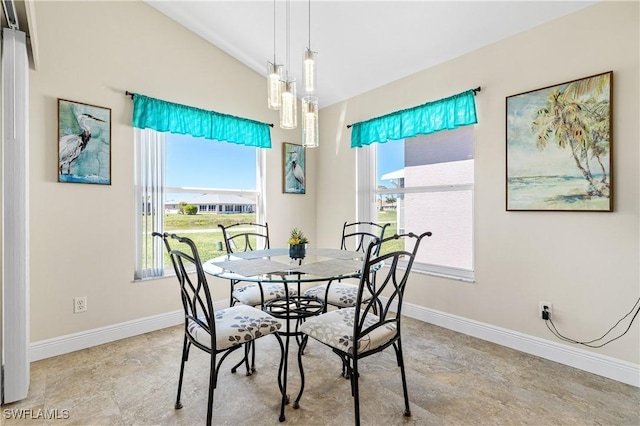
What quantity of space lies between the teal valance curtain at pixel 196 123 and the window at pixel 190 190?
14 cm

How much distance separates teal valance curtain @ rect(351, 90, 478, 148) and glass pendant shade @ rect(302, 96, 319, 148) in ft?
4.19

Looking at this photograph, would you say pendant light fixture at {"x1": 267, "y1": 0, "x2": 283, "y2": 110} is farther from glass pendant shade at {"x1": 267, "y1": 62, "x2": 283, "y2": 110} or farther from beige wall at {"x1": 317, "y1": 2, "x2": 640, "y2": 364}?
beige wall at {"x1": 317, "y1": 2, "x2": 640, "y2": 364}

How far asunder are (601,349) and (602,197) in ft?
3.34

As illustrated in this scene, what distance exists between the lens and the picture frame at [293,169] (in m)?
4.03

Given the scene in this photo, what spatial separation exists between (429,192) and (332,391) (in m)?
2.09

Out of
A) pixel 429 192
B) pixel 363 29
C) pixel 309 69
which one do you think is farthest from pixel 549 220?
pixel 363 29

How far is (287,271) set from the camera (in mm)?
1845

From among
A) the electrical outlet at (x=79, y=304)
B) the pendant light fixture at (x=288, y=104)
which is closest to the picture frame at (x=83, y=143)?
the electrical outlet at (x=79, y=304)

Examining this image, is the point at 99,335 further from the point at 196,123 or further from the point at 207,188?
the point at 196,123

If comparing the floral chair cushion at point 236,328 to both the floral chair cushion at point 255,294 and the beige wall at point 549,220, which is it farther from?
the beige wall at point 549,220

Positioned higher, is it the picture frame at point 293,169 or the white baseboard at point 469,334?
the picture frame at point 293,169

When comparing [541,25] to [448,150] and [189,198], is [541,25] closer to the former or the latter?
[448,150]

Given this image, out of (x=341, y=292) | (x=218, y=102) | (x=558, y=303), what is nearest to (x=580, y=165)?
(x=558, y=303)

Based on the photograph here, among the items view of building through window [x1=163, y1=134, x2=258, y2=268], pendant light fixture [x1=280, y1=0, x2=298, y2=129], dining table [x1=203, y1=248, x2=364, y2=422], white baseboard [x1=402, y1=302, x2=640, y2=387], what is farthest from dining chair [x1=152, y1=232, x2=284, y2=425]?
white baseboard [x1=402, y1=302, x2=640, y2=387]
